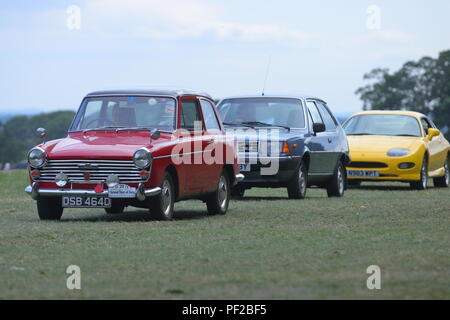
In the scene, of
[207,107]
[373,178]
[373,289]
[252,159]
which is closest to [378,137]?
[373,178]

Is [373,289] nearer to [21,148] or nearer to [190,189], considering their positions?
[190,189]

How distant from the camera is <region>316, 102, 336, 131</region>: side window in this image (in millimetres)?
20844

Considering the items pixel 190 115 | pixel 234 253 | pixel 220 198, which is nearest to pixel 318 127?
pixel 220 198

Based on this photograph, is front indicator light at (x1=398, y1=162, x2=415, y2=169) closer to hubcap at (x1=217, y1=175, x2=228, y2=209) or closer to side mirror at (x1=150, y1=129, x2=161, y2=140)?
hubcap at (x1=217, y1=175, x2=228, y2=209)

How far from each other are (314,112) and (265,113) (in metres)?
1.13

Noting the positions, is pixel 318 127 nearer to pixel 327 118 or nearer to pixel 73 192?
pixel 327 118

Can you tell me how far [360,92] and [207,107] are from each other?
96.5 metres

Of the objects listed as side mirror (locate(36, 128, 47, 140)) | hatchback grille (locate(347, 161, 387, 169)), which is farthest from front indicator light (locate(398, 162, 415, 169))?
side mirror (locate(36, 128, 47, 140))

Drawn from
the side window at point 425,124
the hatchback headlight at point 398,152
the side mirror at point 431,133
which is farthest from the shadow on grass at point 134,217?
the side window at point 425,124

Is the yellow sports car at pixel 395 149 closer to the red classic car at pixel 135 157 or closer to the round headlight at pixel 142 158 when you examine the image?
the red classic car at pixel 135 157

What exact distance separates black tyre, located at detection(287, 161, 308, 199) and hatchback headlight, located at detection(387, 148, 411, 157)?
160 inches

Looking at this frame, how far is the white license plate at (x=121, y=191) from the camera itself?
13.5 metres

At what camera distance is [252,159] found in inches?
730
